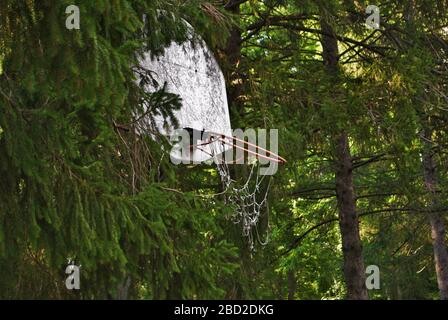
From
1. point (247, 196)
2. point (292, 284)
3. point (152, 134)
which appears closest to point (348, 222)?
point (247, 196)

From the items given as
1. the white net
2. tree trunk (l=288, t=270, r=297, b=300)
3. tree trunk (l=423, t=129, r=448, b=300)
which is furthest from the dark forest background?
tree trunk (l=288, t=270, r=297, b=300)

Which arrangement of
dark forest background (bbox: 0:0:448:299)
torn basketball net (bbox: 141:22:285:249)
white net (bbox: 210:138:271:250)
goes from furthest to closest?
white net (bbox: 210:138:271:250)
torn basketball net (bbox: 141:22:285:249)
dark forest background (bbox: 0:0:448:299)

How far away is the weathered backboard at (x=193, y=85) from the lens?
7527mm

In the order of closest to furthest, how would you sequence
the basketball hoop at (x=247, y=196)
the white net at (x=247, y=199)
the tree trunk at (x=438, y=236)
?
the basketball hoop at (x=247, y=196), the white net at (x=247, y=199), the tree trunk at (x=438, y=236)

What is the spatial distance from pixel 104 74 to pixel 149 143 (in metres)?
2.11

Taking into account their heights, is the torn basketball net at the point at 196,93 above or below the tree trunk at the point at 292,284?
below

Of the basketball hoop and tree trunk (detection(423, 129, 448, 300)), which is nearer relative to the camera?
the basketball hoop

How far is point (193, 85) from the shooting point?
7820mm

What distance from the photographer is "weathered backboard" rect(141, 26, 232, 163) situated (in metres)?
7.53

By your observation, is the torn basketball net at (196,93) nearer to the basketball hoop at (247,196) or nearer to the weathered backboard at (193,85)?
the weathered backboard at (193,85)

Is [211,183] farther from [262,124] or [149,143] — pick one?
[149,143]

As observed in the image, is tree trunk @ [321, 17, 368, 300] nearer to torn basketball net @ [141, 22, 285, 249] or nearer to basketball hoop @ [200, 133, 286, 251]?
basketball hoop @ [200, 133, 286, 251]

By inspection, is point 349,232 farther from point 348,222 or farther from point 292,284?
point 292,284

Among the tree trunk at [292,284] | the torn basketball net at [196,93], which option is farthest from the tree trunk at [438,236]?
the torn basketball net at [196,93]
